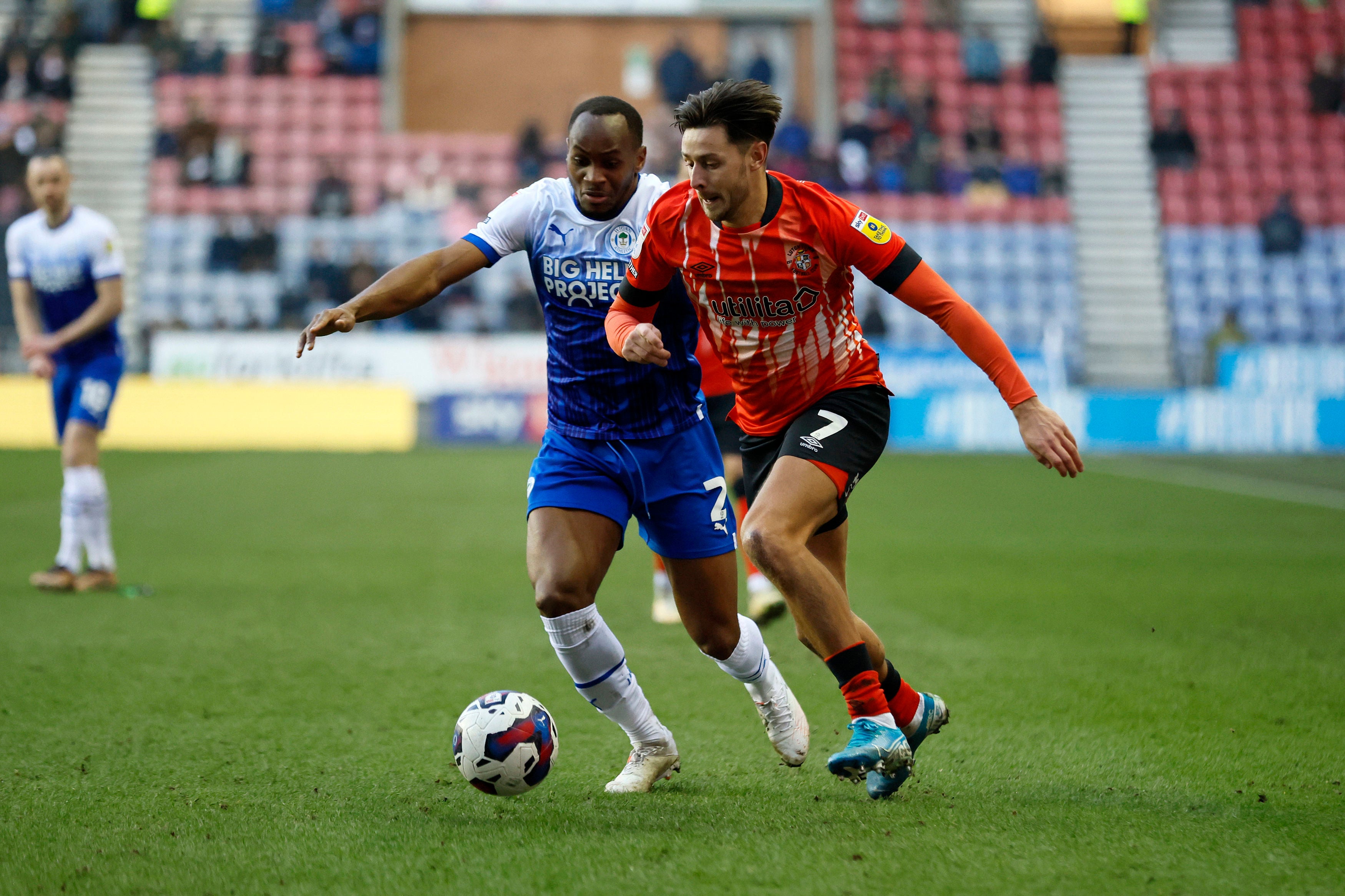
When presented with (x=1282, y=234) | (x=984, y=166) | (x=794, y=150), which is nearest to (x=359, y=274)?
(x=794, y=150)

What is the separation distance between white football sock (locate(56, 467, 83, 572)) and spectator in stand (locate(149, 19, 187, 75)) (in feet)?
66.9

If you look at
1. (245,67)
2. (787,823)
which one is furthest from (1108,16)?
(787,823)

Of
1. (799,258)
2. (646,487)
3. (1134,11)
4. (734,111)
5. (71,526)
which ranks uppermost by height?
(1134,11)

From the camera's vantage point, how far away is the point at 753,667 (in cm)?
430

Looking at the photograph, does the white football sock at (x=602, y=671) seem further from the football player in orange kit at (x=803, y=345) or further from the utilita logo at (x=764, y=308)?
the utilita logo at (x=764, y=308)

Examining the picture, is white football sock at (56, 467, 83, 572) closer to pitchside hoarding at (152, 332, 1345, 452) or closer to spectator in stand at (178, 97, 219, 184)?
pitchside hoarding at (152, 332, 1345, 452)

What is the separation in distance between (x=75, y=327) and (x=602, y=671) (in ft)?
16.7

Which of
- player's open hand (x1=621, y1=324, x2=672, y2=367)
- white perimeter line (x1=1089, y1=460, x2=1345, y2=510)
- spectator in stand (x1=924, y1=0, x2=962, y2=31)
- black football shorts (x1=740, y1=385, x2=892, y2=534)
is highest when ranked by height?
spectator in stand (x1=924, y1=0, x2=962, y2=31)

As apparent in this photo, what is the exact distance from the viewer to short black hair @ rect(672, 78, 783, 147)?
394 cm

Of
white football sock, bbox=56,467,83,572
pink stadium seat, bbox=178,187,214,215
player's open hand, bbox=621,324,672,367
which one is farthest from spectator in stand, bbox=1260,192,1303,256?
player's open hand, bbox=621,324,672,367

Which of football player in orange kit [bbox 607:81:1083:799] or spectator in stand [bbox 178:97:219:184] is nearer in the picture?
football player in orange kit [bbox 607:81:1083:799]

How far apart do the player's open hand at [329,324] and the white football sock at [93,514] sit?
459 cm

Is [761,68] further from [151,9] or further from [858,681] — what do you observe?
[858,681]

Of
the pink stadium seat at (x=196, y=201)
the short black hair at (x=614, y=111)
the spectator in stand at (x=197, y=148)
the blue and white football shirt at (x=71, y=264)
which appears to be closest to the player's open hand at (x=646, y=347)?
the short black hair at (x=614, y=111)
